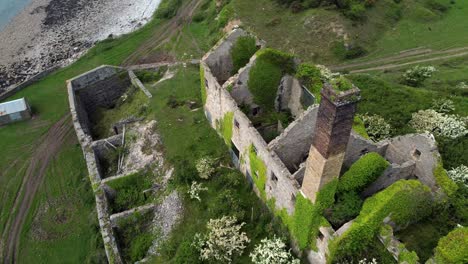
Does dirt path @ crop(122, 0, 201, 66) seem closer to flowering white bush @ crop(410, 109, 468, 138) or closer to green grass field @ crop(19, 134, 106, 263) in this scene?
green grass field @ crop(19, 134, 106, 263)

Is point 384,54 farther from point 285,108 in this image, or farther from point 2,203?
point 2,203

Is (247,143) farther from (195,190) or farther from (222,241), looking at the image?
(222,241)

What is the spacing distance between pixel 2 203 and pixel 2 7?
160ft

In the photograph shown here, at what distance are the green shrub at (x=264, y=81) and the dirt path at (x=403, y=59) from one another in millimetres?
19020

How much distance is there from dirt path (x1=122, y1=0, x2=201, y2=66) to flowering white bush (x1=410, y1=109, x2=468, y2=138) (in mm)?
33944

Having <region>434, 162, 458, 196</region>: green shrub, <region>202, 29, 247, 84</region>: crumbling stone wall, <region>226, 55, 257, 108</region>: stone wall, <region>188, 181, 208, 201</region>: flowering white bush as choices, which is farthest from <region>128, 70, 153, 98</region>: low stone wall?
<region>434, 162, 458, 196</region>: green shrub

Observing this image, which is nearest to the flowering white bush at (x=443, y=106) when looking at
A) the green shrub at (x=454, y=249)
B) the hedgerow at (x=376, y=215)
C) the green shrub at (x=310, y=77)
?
the green shrub at (x=310, y=77)

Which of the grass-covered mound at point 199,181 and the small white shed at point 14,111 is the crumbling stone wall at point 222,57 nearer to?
the grass-covered mound at point 199,181

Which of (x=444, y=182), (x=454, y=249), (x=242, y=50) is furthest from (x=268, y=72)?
(x=454, y=249)

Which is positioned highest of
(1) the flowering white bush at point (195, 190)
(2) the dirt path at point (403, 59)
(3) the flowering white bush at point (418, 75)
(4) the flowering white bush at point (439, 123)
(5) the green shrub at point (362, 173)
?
(5) the green shrub at point (362, 173)

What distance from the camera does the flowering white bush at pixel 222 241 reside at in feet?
76.5

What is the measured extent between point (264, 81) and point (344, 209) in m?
12.6

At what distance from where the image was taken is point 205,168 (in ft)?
93.1

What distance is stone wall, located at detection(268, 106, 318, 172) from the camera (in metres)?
24.1
